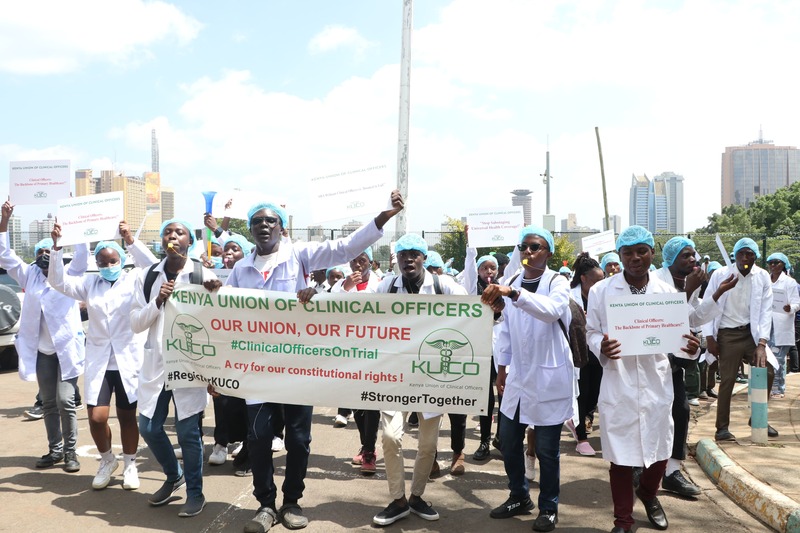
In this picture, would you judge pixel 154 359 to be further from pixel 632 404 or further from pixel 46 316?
pixel 632 404

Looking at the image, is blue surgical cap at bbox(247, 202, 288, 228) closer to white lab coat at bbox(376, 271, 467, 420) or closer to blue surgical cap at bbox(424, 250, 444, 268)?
white lab coat at bbox(376, 271, 467, 420)

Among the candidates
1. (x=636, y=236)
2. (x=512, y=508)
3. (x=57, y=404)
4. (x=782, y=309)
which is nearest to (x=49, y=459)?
(x=57, y=404)

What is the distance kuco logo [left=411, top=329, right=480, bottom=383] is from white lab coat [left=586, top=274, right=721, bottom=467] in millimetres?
884

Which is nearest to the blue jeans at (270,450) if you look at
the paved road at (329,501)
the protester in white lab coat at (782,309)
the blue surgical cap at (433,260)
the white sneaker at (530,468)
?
the paved road at (329,501)

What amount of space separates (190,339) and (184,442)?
773 millimetres

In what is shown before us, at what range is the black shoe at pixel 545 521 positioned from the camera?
4988 millimetres

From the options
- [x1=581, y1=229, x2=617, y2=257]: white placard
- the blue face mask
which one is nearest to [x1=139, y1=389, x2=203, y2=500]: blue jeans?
the blue face mask

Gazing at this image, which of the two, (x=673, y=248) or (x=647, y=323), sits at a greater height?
(x=673, y=248)

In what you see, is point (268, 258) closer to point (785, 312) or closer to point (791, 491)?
point (791, 491)

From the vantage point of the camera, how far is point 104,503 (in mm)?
5598

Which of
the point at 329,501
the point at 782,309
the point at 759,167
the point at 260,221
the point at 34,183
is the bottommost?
the point at 329,501

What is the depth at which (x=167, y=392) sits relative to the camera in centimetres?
549

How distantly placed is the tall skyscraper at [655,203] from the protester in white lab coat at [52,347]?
376 ft

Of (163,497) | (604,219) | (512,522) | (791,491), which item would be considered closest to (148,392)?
(163,497)
